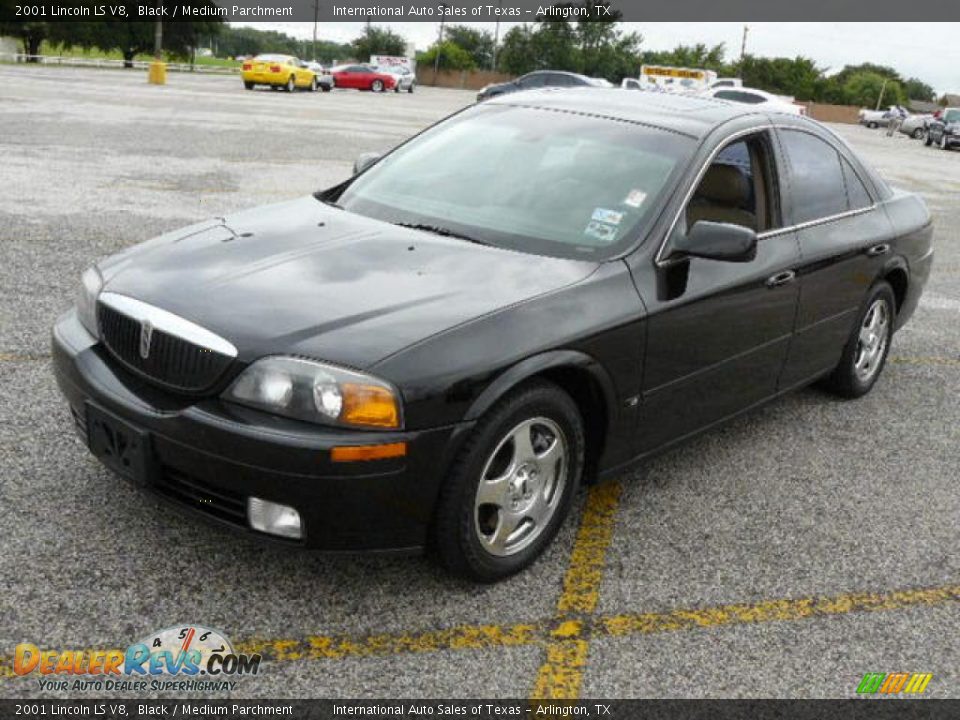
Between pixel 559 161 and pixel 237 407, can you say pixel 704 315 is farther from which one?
pixel 237 407

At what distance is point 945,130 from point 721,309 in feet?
116

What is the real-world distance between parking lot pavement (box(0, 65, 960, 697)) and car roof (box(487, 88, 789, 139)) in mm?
1373

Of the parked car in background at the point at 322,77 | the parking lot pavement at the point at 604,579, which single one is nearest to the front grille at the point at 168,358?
the parking lot pavement at the point at 604,579

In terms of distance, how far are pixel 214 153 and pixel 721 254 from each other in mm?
11209

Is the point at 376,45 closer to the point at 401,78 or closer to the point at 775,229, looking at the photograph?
the point at 401,78

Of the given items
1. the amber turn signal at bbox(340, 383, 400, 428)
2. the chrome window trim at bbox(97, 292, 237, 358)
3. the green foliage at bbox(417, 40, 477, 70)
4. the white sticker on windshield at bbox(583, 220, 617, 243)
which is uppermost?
the green foliage at bbox(417, 40, 477, 70)

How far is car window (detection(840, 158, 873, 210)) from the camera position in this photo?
16.4 feet

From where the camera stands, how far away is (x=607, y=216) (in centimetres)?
373

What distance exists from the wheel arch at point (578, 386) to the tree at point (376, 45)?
3290 inches

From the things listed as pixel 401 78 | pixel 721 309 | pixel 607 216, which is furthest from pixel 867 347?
pixel 401 78

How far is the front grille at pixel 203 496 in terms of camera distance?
2875 millimetres

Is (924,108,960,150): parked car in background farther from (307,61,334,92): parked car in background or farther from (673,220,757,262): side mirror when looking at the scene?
(673,220,757,262): side mirror

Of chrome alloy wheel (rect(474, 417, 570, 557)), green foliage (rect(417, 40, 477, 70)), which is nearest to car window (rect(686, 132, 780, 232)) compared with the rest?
chrome alloy wheel (rect(474, 417, 570, 557))

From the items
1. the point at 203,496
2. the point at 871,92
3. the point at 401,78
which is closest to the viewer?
the point at 203,496
